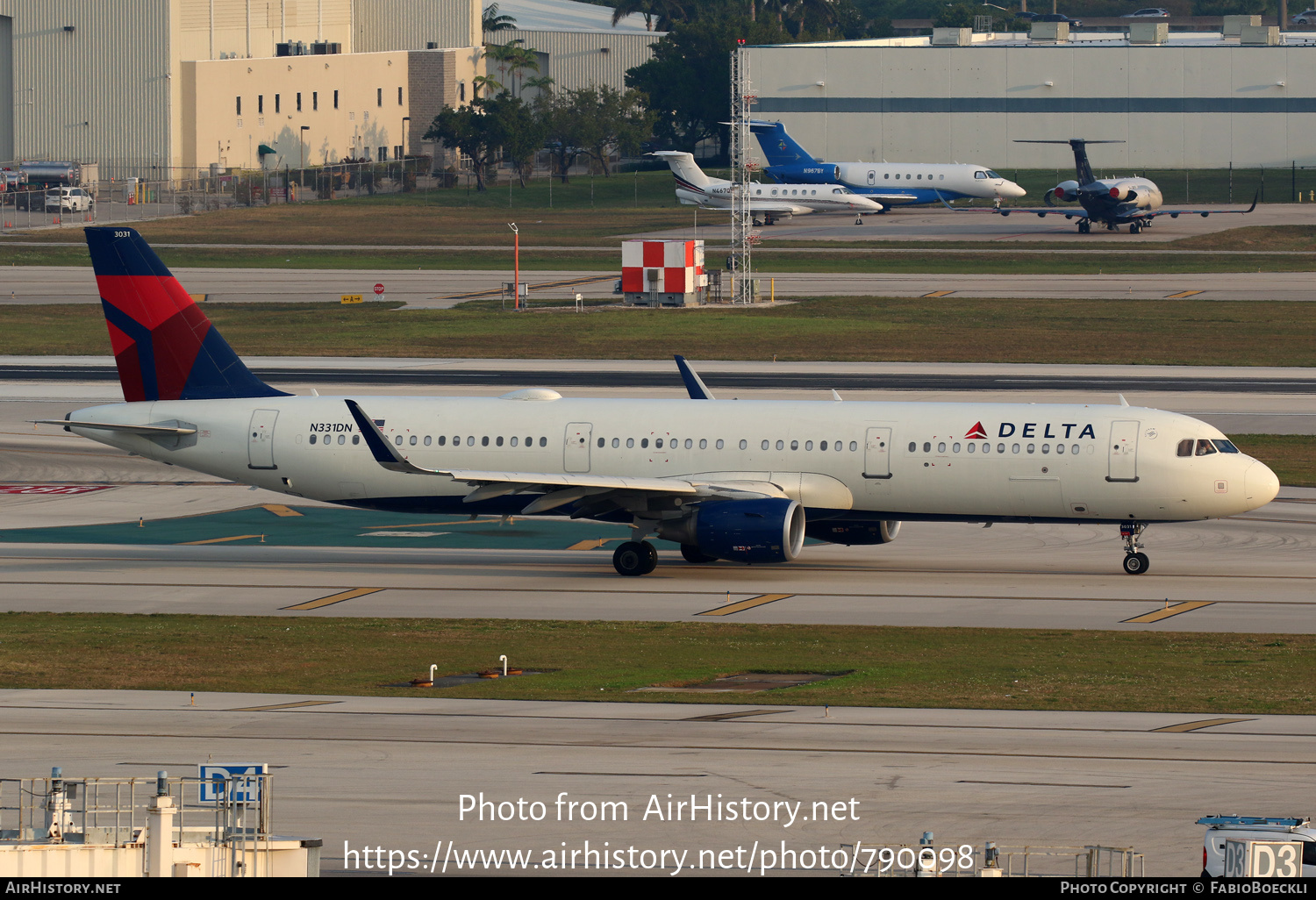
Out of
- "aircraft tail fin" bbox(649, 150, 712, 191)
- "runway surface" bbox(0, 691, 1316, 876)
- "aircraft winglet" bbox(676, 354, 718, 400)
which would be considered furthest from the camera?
"aircraft tail fin" bbox(649, 150, 712, 191)

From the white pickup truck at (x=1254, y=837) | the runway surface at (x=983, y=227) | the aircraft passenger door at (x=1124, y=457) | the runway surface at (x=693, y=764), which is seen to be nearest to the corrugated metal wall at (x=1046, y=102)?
the runway surface at (x=983, y=227)

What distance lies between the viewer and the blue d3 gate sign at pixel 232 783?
1648cm

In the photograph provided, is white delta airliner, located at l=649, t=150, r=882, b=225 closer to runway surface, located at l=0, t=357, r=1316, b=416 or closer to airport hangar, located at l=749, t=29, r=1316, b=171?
airport hangar, located at l=749, t=29, r=1316, b=171

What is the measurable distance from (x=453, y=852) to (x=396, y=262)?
106 meters

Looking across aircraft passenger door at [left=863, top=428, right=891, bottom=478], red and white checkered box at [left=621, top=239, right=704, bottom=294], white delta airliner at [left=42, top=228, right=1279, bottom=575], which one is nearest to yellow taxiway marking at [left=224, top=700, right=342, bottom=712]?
white delta airliner at [left=42, top=228, right=1279, bottom=575]

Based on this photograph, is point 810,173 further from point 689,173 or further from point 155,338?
point 155,338

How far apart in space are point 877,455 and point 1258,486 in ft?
27.2

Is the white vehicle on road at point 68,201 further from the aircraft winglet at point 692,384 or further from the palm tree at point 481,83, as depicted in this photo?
the aircraft winglet at point 692,384

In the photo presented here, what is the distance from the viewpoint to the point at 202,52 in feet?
527

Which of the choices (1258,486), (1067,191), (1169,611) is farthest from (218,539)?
(1067,191)

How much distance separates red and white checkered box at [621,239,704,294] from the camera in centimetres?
9362

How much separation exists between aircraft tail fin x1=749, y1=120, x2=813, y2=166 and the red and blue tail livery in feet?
398

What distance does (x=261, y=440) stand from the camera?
41938 millimetres

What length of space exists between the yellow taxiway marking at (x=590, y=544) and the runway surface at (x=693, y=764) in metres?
16.1
